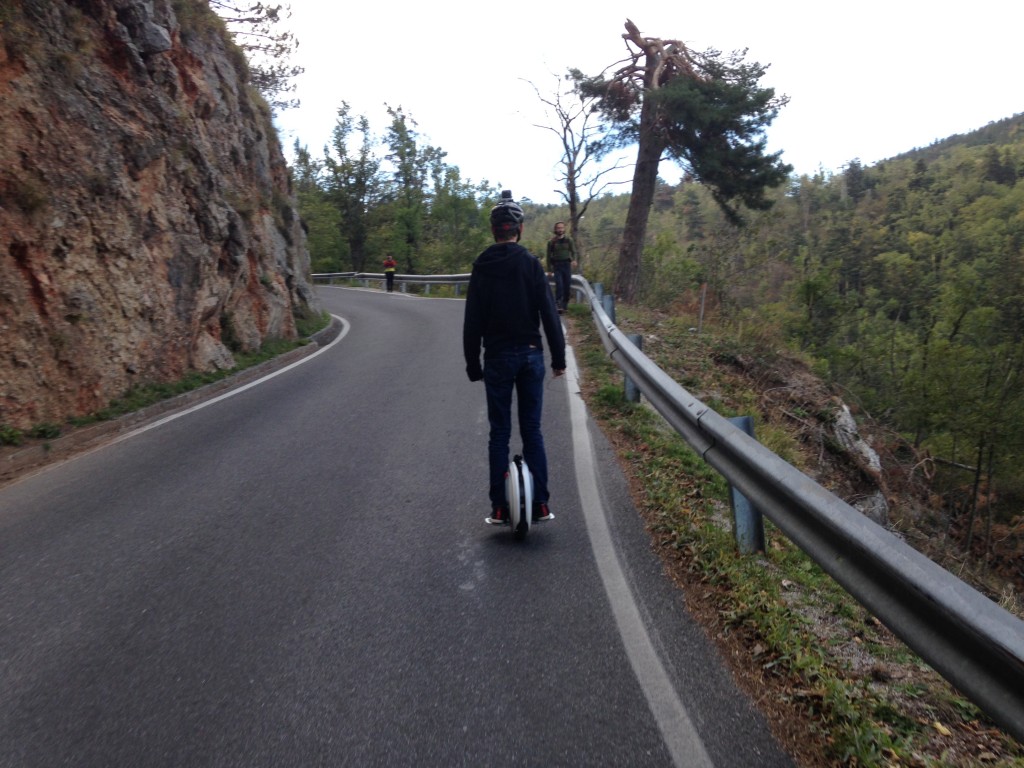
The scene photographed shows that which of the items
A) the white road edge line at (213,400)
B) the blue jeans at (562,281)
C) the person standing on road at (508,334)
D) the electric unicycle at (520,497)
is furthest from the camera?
the blue jeans at (562,281)

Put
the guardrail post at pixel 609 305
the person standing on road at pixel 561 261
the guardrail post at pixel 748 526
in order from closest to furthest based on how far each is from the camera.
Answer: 1. the guardrail post at pixel 748 526
2. the guardrail post at pixel 609 305
3. the person standing on road at pixel 561 261

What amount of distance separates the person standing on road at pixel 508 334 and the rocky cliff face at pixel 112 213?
5.92 m

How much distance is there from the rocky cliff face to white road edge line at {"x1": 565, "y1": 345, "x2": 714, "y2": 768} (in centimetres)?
634

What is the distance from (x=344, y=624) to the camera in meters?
4.14

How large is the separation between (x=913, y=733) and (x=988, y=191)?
92635mm

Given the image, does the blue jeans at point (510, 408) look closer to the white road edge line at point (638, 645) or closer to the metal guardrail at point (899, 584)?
the white road edge line at point (638, 645)

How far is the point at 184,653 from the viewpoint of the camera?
153 inches

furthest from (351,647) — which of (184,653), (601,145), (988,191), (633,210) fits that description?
(988,191)

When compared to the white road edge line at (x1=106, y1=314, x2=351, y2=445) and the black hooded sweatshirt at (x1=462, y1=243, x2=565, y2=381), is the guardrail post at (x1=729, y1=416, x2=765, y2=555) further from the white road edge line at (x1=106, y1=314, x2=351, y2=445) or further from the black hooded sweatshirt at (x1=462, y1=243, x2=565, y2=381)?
the white road edge line at (x1=106, y1=314, x2=351, y2=445)

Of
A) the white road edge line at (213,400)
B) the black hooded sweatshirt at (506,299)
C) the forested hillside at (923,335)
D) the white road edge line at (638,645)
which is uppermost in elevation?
the black hooded sweatshirt at (506,299)

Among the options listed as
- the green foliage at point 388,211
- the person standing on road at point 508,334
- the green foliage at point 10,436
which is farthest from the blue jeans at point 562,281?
the green foliage at point 388,211

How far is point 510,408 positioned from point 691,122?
16.0 m

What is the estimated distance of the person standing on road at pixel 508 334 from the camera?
5.21 metres

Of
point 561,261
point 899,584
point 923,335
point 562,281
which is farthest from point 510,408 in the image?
point 923,335
